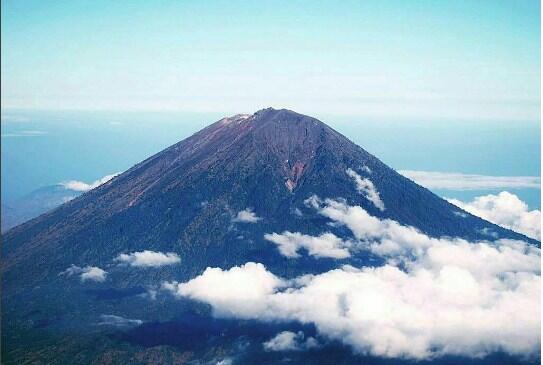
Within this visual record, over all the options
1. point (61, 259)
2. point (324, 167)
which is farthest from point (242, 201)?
point (61, 259)

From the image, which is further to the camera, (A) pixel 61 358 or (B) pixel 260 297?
(B) pixel 260 297

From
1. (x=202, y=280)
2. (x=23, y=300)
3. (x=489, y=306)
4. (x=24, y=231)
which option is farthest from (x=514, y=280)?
(x=24, y=231)

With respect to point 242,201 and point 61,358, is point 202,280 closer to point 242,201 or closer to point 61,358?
point 242,201

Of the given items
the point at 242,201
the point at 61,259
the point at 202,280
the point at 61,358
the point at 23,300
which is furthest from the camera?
the point at 242,201

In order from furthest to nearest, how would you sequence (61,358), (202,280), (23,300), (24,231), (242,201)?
(24,231) → (242,201) → (202,280) → (23,300) → (61,358)

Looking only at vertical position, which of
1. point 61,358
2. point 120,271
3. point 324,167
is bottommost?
point 61,358

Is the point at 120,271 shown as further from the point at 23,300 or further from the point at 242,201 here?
the point at 242,201

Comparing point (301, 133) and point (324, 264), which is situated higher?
point (301, 133)
